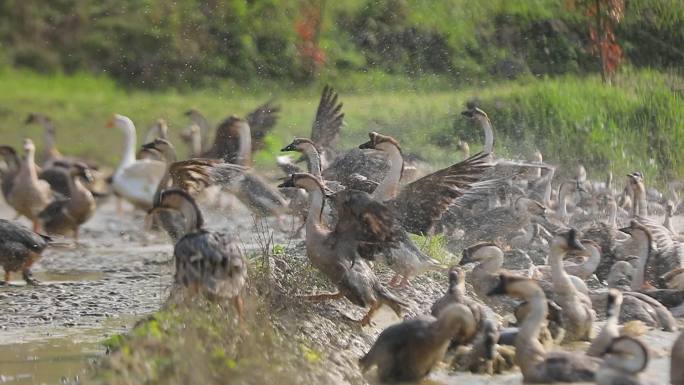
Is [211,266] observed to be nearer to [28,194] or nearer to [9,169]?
[28,194]

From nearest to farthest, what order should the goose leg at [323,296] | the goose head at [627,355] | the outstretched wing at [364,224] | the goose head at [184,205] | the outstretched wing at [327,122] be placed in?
the goose head at [627,355], the goose head at [184,205], the outstretched wing at [364,224], the goose leg at [323,296], the outstretched wing at [327,122]

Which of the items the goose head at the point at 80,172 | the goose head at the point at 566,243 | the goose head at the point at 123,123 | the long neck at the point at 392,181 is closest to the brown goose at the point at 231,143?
the goose head at the point at 80,172

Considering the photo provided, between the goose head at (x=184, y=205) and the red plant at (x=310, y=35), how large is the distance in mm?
16346

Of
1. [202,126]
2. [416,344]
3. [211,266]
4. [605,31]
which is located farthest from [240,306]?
[605,31]

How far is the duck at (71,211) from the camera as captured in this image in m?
15.3

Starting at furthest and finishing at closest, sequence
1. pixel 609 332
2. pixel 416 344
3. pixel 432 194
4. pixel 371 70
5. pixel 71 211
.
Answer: pixel 371 70, pixel 71 211, pixel 432 194, pixel 609 332, pixel 416 344

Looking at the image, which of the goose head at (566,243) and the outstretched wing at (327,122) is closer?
the goose head at (566,243)

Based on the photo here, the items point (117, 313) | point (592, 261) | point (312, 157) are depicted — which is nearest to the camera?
point (117, 313)

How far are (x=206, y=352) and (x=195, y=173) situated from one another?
5.03m

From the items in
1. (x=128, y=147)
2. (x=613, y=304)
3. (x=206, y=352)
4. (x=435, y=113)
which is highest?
(x=206, y=352)

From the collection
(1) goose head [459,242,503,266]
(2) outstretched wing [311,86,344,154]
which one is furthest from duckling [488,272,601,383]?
(2) outstretched wing [311,86,344,154]

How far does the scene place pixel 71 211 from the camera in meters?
15.4

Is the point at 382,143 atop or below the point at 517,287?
below

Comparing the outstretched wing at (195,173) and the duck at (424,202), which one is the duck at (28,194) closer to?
the outstretched wing at (195,173)
